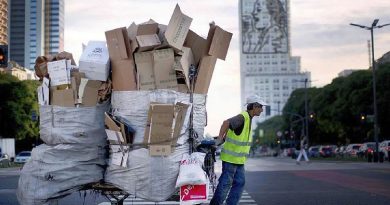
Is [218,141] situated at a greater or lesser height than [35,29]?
lesser

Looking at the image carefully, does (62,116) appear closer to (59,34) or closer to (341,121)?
(341,121)

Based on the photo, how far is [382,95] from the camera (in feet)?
212

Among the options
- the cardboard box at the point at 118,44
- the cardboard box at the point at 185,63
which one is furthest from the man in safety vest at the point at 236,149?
the cardboard box at the point at 118,44

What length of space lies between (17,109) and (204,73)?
6700 cm

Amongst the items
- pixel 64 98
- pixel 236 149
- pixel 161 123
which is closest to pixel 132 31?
pixel 64 98

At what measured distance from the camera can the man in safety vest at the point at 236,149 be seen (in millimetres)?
8570

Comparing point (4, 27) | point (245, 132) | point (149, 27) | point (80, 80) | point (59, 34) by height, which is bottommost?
point (245, 132)

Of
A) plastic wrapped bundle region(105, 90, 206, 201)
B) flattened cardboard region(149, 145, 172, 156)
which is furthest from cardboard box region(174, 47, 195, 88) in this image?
flattened cardboard region(149, 145, 172, 156)

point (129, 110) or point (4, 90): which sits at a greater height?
point (4, 90)

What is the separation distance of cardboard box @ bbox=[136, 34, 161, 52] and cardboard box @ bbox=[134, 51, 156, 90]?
0.21 ft

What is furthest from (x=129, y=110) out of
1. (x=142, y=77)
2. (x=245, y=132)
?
(x=245, y=132)

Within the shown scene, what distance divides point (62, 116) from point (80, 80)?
433mm

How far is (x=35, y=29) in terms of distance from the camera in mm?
143875

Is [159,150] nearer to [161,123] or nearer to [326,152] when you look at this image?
[161,123]
